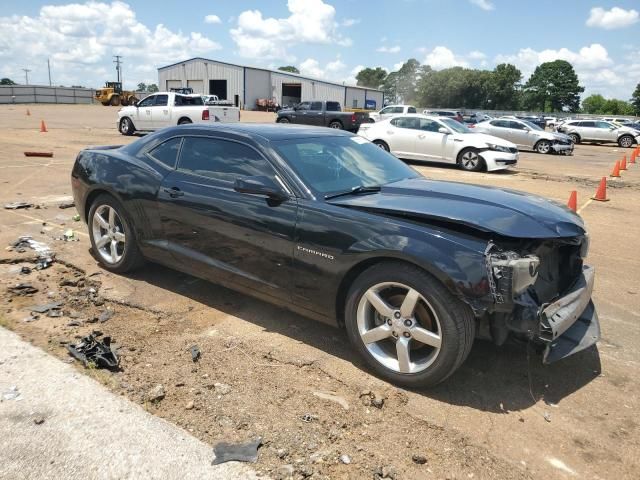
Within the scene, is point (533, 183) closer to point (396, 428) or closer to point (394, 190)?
point (394, 190)

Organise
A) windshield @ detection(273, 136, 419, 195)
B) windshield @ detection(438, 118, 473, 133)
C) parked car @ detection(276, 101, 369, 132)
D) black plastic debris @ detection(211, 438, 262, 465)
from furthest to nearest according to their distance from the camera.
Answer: parked car @ detection(276, 101, 369, 132) < windshield @ detection(438, 118, 473, 133) < windshield @ detection(273, 136, 419, 195) < black plastic debris @ detection(211, 438, 262, 465)

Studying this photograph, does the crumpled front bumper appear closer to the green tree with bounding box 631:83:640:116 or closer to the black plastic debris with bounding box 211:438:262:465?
the black plastic debris with bounding box 211:438:262:465

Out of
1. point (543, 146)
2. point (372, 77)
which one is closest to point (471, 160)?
point (543, 146)

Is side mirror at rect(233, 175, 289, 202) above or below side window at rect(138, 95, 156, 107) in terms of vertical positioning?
below

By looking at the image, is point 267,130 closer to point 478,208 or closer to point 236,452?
point 478,208

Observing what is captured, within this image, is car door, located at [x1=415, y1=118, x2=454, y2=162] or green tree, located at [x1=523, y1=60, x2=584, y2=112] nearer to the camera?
car door, located at [x1=415, y1=118, x2=454, y2=162]

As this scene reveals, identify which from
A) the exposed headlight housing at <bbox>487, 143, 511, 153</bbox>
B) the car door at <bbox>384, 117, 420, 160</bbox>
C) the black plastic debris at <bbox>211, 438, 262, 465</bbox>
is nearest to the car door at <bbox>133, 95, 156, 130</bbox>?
the car door at <bbox>384, 117, 420, 160</bbox>

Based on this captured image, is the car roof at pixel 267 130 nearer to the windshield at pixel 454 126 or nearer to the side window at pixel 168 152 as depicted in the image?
the side window at pixel 168 152

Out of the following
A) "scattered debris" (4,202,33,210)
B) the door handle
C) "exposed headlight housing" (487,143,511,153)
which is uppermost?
the door handle

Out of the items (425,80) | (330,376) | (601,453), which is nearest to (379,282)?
(330,376)

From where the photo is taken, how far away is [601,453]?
8.75 feet

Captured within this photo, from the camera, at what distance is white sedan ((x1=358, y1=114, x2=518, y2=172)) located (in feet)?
47.4

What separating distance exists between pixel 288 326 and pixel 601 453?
2.21 meters

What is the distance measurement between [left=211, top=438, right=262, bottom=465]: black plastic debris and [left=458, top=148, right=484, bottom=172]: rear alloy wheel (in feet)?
43.2
